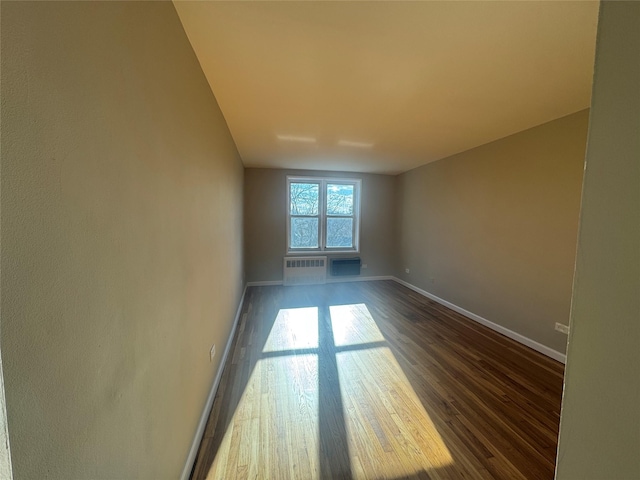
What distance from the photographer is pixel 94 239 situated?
595 millimetres

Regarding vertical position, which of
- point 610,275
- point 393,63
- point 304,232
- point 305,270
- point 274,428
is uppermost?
point 393,63

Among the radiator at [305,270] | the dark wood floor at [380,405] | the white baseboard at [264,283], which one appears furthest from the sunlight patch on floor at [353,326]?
the white baseboard at [264,283]

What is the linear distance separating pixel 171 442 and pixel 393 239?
4.90m

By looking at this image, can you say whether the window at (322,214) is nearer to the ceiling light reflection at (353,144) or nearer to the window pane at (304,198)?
the window pane at (304,198)

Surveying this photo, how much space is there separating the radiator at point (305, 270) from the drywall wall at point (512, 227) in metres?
2.05

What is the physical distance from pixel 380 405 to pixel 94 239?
1943 millimetres

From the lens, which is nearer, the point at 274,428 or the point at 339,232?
the point at 274,428

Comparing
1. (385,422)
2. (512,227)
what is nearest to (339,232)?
(512,227)

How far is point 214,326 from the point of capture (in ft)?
6.10

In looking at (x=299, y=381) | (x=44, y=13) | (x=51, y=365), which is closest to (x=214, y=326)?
(x=299, y=381)

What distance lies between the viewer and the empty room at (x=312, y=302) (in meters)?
0.45

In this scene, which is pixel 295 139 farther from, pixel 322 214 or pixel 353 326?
pixel 353 326

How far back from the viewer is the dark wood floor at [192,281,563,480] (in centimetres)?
130

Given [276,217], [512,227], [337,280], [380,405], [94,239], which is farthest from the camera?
[337,280]
